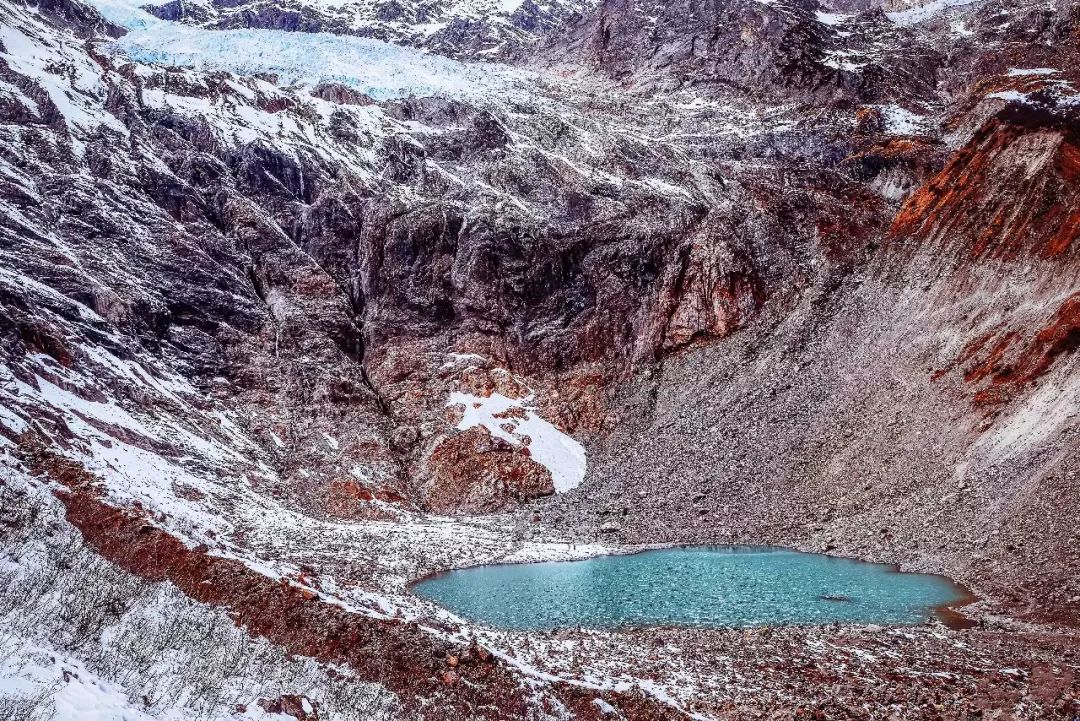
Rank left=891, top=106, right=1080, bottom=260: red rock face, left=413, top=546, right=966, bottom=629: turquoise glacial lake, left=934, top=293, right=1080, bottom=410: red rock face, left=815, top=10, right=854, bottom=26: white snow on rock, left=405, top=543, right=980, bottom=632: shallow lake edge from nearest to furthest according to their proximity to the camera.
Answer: left=405, top=543, right=980, bottom=632: shallow lake edge
left=413, top=546, right=966, bottom=629: turquoise glacial lake
left=934, top=293, right=1080, bottom=410: red rock face
left=891, top=106, right=1080, bottom=260: red rock face
left=815, top=10, right=854, bottom=26: white snow on rock

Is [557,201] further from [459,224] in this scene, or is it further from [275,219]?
[275,219]

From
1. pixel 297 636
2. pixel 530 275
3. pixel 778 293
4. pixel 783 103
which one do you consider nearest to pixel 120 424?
pixel 297 636

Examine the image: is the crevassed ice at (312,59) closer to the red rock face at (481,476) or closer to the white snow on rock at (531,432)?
the white snow on rock at (531,432)

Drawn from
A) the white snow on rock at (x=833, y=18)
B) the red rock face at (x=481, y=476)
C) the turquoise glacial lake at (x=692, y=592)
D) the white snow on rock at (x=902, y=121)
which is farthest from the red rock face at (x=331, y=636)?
the white snow on rock at (x=833, y=18)

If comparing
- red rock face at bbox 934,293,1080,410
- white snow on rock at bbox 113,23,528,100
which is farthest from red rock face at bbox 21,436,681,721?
white snow on rock at bbox 113,23,528,100

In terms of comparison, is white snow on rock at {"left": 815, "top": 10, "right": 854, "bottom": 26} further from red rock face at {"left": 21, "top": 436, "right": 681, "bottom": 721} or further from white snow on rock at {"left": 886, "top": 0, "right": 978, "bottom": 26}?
red rock face at {"left": 21, "top": 436, "right": 681, "bottom": 721}

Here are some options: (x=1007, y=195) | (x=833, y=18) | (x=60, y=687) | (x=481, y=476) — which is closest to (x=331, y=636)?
(x=60, y=687)
